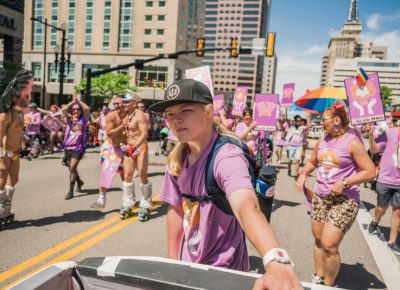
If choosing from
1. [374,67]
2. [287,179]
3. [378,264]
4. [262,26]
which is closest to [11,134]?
[378,264]

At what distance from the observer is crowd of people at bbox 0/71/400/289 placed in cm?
144

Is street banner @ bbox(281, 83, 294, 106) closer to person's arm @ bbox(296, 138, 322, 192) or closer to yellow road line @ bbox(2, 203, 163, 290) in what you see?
yellow road line @ bbox(2, 203, 163, 290)

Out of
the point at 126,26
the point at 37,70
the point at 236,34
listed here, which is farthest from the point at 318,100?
the point at 236,34

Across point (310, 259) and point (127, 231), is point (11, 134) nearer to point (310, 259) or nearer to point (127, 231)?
point (127, 231)

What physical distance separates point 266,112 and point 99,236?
223 inches

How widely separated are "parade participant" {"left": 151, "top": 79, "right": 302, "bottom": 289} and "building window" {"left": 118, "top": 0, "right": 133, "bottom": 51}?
62652 mm

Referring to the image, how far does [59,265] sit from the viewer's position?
1257 millimetres

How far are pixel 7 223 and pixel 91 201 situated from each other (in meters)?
1.73

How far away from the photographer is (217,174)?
61.3 inches

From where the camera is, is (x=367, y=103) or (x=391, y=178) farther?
(x=367, y=103)

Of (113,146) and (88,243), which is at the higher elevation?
(113,146)

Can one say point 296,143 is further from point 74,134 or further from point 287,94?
point 74,134

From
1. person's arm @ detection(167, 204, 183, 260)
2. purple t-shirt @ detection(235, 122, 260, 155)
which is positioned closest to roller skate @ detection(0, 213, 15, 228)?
person's arm @ detection(167, 204, 183, 260)

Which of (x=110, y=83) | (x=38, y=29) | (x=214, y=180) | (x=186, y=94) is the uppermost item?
(x=38, y=29)
